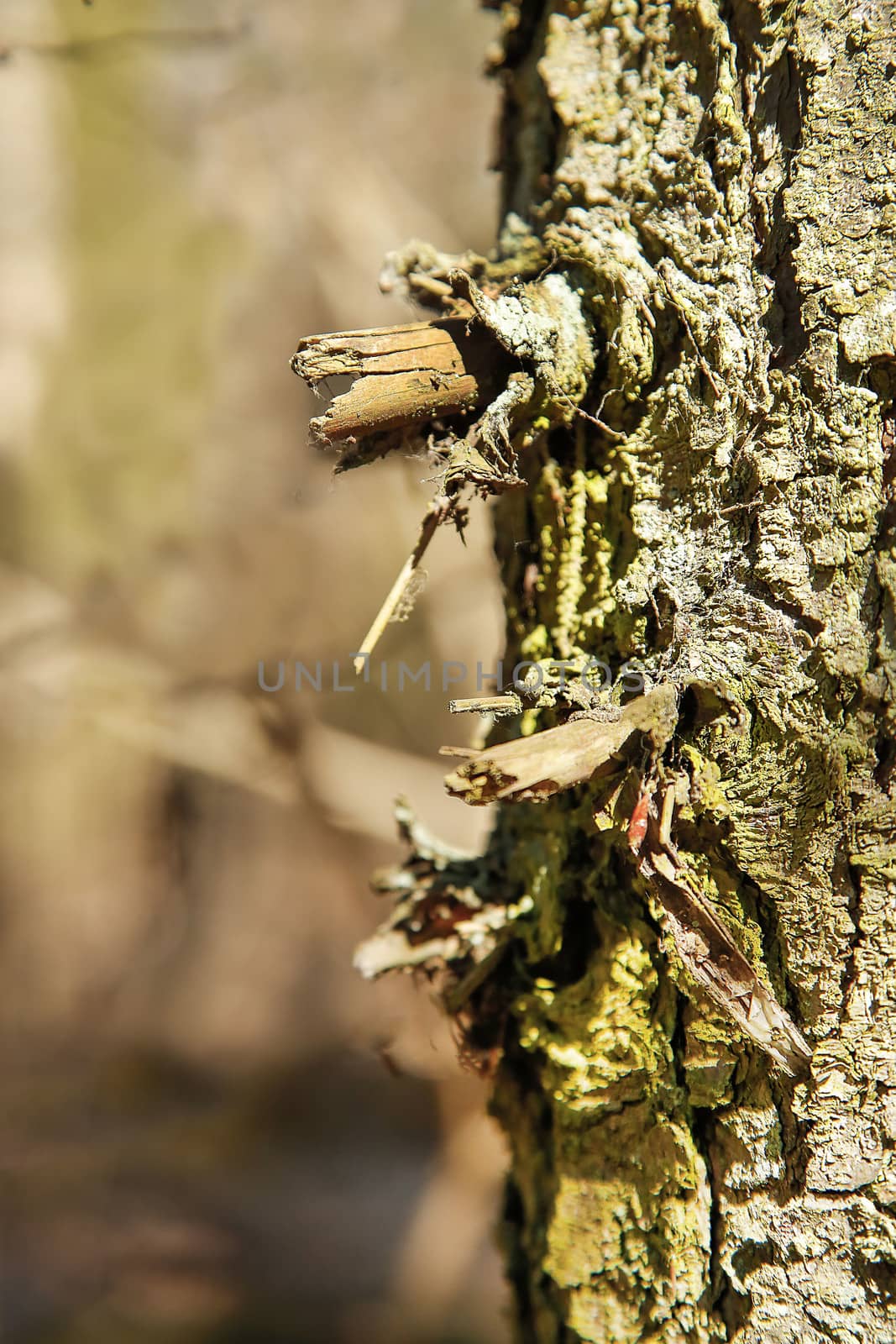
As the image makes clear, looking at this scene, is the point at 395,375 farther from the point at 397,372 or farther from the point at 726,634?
the point at 726,634

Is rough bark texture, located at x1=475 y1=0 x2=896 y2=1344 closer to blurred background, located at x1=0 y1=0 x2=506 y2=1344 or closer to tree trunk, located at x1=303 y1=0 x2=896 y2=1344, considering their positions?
tree trunk, located at x1=303 y1=0 x2=896 y2=1344

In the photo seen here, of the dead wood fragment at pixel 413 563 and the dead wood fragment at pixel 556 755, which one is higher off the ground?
the dead wood fragment at pixel 413 563

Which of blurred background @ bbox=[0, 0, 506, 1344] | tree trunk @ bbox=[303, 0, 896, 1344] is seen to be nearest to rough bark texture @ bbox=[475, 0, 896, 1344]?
tree trunk @ bbox=[303, 0, 896, 1344]

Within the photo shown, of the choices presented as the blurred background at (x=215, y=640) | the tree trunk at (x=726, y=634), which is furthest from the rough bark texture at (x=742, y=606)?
the blurred background at (x=215, y=640)

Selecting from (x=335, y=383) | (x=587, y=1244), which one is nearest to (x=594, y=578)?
(x=587, y=1244)

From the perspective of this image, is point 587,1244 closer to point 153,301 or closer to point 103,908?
point 103,908

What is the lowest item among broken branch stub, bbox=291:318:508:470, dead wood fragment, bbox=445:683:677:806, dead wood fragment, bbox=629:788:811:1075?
dead wood fragment, bbox=629:788:811:1075

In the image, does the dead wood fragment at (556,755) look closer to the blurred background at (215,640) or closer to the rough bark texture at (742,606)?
the rough bark texture at (742,606)
